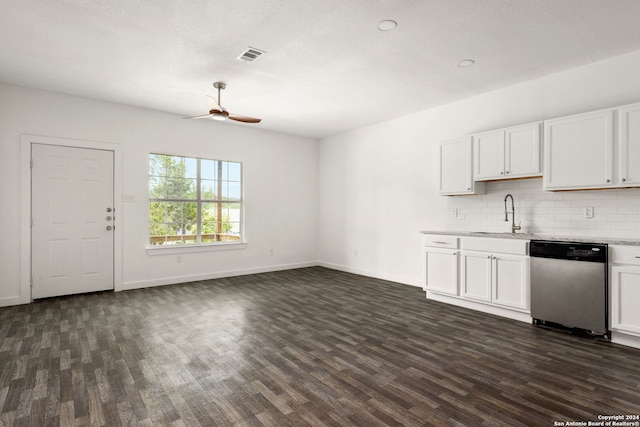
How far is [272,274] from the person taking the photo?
21.7 ft

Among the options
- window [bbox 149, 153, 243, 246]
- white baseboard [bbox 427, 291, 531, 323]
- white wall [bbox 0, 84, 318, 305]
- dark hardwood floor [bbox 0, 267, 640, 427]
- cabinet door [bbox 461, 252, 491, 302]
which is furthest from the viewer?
window [bbox 149, 153, 243, 246]

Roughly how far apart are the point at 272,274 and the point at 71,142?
12.7 ft

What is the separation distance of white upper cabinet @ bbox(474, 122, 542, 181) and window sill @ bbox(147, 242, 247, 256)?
4.34m

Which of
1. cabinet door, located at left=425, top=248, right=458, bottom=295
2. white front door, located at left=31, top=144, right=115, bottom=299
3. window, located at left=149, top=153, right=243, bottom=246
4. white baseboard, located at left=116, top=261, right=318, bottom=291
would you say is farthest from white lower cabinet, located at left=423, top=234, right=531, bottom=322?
white front door, located at left=31, top=144, right=115, bottom=299

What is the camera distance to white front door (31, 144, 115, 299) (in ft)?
15.3

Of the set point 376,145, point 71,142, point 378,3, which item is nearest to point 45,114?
point 71,142

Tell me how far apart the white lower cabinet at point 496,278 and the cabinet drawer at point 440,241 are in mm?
185

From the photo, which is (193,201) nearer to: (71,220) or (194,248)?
(194,248)

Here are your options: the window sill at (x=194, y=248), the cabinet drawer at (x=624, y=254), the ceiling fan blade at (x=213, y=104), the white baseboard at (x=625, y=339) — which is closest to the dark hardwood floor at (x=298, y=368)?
the white baseboard at (x=625, y=339)

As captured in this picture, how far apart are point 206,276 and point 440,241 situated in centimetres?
407

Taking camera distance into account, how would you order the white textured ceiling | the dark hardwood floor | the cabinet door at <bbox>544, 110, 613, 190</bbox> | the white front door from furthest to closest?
the white front door
the cabinet door at <bbox>544, 110, 613, 190</bbox>
the white textured ceiling
the dark hardwood floor

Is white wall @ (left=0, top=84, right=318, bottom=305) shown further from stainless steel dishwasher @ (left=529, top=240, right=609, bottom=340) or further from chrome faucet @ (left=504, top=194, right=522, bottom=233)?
stainless steel dishwasher @ (left=529, top=240, right=609, bottom=340)

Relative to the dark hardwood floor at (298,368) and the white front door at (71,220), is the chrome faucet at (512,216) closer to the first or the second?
the dark hardwood floor at (298,368)

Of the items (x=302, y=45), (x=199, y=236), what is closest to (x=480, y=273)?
(x=302, y=45)
